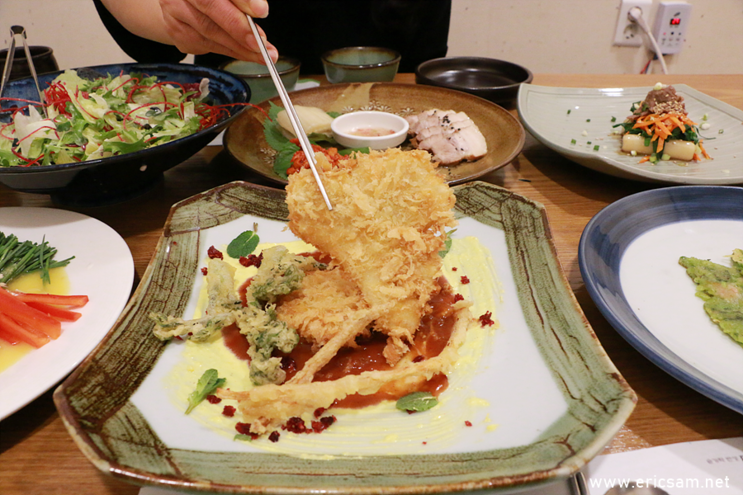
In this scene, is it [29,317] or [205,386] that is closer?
[205,386]

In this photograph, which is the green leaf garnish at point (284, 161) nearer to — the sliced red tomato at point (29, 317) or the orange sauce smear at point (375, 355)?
the orange sauce smear at point (375, 355)

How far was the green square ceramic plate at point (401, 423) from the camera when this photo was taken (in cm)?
109

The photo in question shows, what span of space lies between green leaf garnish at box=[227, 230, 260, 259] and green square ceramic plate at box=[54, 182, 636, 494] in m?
0.32

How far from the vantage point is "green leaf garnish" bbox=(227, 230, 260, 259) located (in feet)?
6.65

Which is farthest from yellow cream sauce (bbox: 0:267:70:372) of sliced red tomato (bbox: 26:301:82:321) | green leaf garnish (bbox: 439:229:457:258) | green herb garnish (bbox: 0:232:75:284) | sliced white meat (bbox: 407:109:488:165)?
sliced white meat (bbox: 407:109:488:165)

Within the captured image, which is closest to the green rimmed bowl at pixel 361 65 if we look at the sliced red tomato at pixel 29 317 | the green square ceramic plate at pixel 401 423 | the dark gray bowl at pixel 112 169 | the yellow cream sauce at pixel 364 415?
the dark gray bowl at pixel 112 169

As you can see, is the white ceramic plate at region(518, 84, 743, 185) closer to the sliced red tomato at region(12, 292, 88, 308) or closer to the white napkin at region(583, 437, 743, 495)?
the white napkin at region(583, 437, 743, 495)

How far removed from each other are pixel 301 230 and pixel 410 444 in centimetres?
86

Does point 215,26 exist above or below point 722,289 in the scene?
above

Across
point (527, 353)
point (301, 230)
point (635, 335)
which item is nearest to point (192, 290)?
point (301, 230)

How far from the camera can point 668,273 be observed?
1.88 metres

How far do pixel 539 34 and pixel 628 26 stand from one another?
3.98ft

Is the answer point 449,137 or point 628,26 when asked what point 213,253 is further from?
point 628,26

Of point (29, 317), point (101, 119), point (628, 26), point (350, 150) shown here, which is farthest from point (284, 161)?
point (628, 26)
